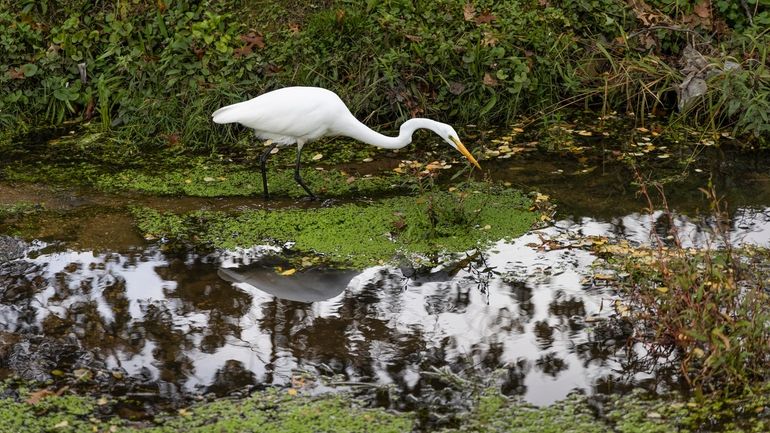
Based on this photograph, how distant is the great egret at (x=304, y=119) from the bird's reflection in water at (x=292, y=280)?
1.19 metres

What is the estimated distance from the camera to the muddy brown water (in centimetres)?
469

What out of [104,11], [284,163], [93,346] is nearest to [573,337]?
[93,346]

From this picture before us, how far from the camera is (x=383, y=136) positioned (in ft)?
23.2

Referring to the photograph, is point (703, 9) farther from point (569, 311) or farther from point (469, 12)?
point (569, 311)

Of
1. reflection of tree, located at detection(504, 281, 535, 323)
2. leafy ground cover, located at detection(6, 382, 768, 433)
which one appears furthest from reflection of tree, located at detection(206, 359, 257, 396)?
reflection of tree, located at detection(504, 281, 535, 323)

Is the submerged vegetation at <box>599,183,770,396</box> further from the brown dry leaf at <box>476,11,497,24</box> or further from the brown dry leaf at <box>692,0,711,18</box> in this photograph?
the brown dry leaf at <box>692,0,711,18</box>

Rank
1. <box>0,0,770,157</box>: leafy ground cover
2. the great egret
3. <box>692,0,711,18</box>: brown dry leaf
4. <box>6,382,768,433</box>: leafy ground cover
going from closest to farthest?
1. <box>6,382,768,433</box>: leafy ground cover
2. the great egret
3. <box>0,0,770,157</box>: leafy ground cover
4. <box>692,0,711,18</box>: brown dry leaf

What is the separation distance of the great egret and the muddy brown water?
584mm

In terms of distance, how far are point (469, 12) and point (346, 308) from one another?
13.4ft

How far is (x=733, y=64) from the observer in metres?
8.01

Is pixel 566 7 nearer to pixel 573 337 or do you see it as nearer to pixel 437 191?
pixel 437 191

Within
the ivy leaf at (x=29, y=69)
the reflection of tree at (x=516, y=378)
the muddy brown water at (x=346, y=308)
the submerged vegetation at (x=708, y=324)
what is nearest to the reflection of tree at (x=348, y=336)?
the muddy brown water at (x=346, y=308)

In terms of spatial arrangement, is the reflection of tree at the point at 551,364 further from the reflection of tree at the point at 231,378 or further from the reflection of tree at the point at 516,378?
the reflection of tree at the point at 231,378

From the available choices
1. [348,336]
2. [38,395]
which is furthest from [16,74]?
[348,336]
